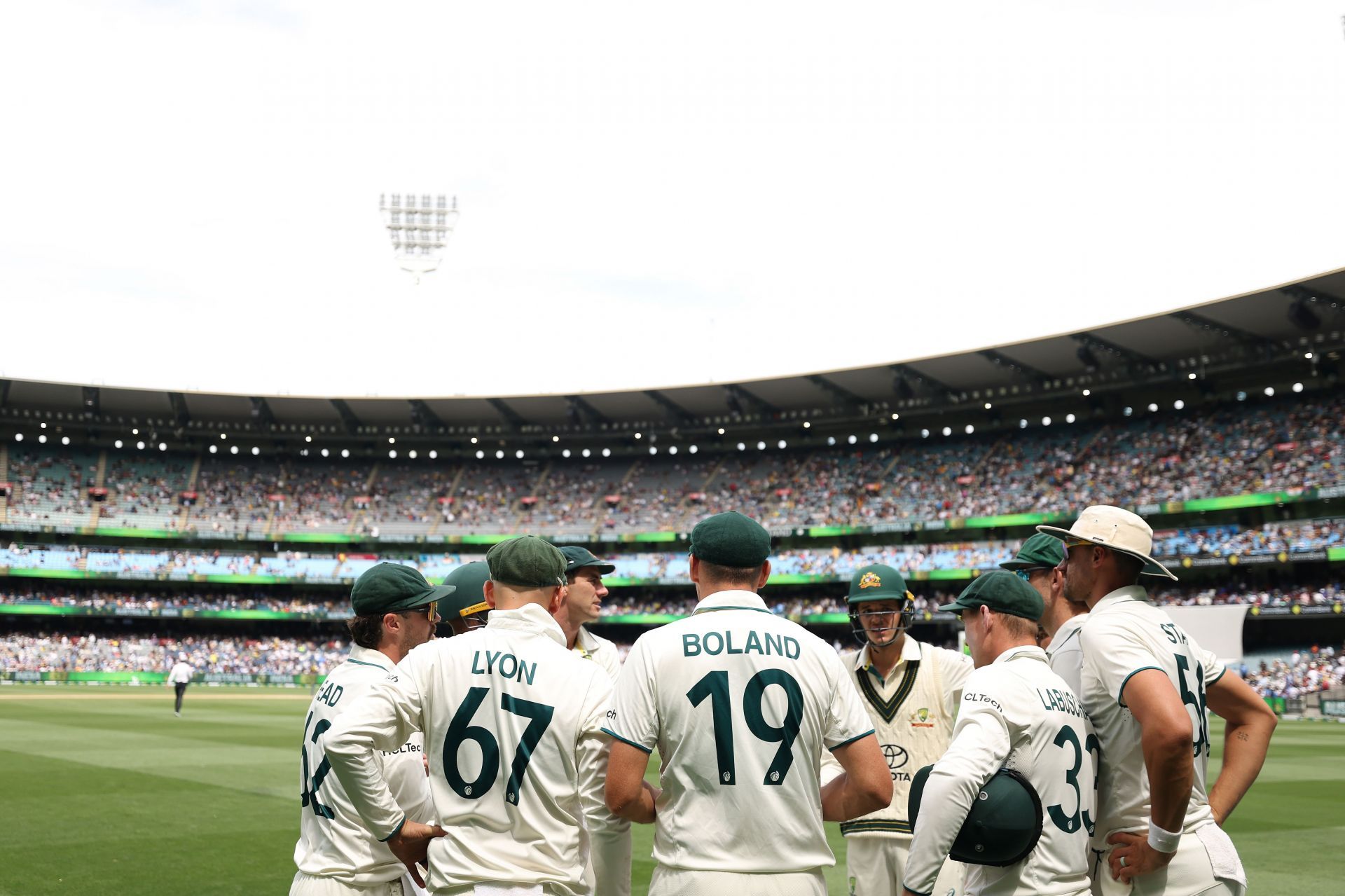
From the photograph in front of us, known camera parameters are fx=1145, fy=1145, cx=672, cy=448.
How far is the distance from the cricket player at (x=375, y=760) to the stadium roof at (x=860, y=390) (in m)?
44.5

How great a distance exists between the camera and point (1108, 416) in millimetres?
55875

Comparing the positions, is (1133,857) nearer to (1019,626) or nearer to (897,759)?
(1019,626)

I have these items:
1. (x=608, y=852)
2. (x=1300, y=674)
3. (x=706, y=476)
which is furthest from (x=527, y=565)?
(x=706, y=476)

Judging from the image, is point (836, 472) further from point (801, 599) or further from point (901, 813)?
point (901, 813)

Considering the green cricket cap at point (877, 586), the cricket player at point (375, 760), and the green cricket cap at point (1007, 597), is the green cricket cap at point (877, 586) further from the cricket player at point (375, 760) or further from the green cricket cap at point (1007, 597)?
the cricket player at point (375, 760)

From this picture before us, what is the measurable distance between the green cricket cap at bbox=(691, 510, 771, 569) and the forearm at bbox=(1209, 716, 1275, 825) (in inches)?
91.7

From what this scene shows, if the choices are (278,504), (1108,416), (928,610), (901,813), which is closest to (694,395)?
(928,610)

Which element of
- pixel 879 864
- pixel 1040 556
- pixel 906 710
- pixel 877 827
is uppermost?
pixel 1040 556

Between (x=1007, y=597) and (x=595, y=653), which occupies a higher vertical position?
(x=1007, y=597)

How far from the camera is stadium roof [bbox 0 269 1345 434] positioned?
45797 millimetres

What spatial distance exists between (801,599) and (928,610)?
766cm

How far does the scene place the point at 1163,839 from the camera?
427cm

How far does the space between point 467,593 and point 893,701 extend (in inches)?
98.7

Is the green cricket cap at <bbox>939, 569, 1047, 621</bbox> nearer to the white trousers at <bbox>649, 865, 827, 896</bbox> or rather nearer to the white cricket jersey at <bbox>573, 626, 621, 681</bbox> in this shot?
the white trousers at <bbox>649, 865, 827, 896</bbox>
